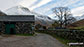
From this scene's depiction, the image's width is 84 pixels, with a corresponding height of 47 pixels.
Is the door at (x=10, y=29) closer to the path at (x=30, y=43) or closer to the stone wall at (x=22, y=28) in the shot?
the stone wall at (x=22, y=28)

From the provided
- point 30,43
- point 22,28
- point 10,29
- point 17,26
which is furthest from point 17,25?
point 30,43

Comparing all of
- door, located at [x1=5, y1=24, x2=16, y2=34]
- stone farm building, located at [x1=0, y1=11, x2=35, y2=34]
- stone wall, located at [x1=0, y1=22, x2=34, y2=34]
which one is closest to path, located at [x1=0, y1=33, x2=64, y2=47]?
stone wall, located at [x1=0, y1=22, x2=34, y2=34]

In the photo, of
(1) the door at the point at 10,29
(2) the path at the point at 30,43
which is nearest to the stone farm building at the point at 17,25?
(1) the door at the point at 10,29

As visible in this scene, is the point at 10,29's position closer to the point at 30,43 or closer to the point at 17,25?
A: the point at 17,25

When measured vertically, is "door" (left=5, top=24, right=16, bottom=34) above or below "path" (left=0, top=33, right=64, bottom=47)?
above

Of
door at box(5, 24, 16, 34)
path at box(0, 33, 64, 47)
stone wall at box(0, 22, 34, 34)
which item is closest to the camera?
path at box(0, 33, 64, 47)

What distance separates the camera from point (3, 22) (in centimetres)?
3034

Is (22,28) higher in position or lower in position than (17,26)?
lower

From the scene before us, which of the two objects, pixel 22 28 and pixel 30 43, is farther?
pixel 22 28

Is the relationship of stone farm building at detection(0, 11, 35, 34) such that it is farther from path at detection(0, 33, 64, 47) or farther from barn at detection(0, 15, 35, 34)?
path at detection(0, 33, 64, 47)

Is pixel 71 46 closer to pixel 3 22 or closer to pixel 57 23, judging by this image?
pixel 3 22

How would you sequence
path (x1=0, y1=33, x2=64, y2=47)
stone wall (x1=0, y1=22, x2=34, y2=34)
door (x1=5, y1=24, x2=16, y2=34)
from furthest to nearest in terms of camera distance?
door (x1=5, y1=24, x2=16, y2=34) → stone wall (x1=0, y1=22, x2=34, y2=34) → path (x1=0, y1=33, x2=64, y2=47)

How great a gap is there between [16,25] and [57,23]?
42.2 meters

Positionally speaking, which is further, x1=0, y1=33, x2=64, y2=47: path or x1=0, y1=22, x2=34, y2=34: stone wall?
x1=0, y1=22, x2=34, y2=34: stone wall
